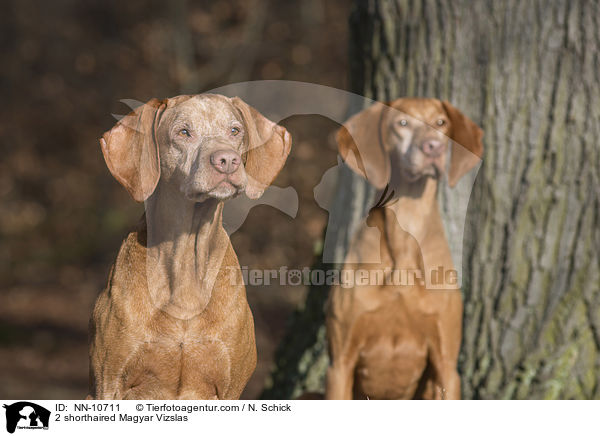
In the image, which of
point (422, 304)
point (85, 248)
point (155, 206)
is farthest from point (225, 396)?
point (85, 248)

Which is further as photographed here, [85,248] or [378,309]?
[85,248]

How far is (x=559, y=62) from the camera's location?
3988mm

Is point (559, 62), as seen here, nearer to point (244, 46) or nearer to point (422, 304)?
point (422, 304)

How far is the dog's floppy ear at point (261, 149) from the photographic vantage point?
2473 millimetres

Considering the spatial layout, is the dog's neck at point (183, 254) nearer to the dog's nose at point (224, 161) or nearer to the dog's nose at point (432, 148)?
the dog's nose at point (224, 161)

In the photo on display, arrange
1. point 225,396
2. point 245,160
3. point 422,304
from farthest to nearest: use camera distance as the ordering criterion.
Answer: point 422,304, point 225,396, point 245,160

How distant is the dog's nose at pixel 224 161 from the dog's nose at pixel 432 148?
1.06m

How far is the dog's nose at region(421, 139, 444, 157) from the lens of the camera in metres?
3.04

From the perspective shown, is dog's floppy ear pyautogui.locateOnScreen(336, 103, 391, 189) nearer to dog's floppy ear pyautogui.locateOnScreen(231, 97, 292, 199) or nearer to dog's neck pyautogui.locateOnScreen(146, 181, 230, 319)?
dog's floppy ear pyautogui.locateOnScreen(231, 97, 292, 199)

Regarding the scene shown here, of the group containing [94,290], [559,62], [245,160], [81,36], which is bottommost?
[94,290]

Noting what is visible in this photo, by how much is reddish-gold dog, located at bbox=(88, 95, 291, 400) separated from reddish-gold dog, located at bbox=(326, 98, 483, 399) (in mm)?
736
